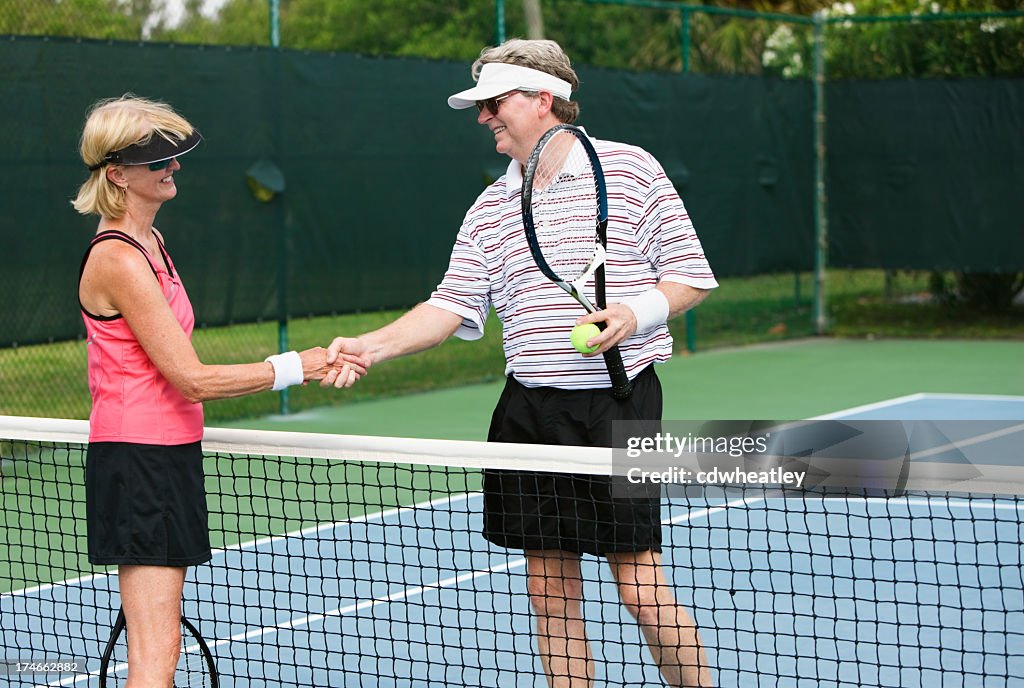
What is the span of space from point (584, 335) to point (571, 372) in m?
0.21

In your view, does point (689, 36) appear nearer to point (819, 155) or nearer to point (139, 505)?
point (819, 155)

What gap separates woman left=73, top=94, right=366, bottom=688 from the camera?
2926mm

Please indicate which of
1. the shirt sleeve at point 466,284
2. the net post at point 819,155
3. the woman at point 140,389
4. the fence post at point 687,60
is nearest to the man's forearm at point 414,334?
the shirt sleeve at point 466,284

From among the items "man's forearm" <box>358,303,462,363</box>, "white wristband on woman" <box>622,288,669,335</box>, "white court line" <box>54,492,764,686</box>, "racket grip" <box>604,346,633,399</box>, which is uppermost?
"white wristband on woman" <box>622,288,669,335</box>

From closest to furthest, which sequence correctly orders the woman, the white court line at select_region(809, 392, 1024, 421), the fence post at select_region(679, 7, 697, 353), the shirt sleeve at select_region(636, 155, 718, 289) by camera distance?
1. the woman
2. the shirt sleeve at select_region(636, 155, 718, 289)
3. the white court line at select_region(809, 392, 1024, 421)
4. the fence post at select_region(679, 7, 697, 353)

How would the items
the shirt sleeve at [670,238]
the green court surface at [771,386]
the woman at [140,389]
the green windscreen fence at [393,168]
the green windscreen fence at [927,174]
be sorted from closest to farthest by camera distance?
the woman at [140,389], the shirt sleeve at [670,238], the green windscreen fence at [393,168], the green court surface at [771,386], the green windscreen fence at [927,174]

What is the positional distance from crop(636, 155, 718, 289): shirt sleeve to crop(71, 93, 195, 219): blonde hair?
97 centimetres

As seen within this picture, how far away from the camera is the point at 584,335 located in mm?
2977

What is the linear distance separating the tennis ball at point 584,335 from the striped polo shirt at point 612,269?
0.18m

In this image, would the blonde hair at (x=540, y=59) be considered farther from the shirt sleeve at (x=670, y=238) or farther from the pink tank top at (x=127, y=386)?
the pink tank top at (x=127, y=386)

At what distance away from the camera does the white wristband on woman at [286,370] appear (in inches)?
122

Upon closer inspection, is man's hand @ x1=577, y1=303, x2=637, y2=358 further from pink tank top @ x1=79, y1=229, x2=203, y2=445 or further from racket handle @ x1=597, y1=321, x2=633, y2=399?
pink tank top @ x1=79, y1=229, x2=203, y2=445

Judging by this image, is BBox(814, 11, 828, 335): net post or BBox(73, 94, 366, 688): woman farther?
BBox(814, 11, 828, 335): net post

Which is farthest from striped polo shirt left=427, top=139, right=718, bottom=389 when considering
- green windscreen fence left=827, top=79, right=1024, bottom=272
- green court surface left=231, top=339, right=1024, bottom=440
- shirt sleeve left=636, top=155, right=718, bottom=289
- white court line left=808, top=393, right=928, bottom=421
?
green windscreen fence left=827, top=79, right=1024, bottom=272
